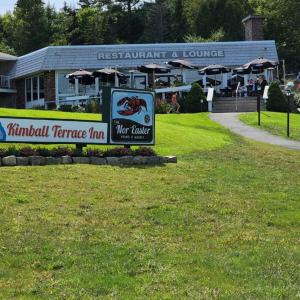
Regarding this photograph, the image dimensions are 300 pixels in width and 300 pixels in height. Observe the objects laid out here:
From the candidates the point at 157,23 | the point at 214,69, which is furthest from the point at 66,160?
the point at 157,23

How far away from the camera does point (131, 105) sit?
1603 centimetres

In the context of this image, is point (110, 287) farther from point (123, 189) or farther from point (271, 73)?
point (271, 73)

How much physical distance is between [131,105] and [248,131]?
9724 millimetres

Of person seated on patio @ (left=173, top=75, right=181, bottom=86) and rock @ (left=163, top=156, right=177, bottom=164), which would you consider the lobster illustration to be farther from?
person seated on patio @ (left=173, top=75, right=181, bottom=86)

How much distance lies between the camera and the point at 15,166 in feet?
42.4

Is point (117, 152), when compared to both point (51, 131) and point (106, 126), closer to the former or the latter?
point (106, 126)

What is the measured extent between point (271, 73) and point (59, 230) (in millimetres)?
37320

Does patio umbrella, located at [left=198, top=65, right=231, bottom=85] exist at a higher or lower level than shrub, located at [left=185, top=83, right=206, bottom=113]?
higher

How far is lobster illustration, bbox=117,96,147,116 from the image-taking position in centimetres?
1590

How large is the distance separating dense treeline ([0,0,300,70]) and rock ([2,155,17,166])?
48.0 metres

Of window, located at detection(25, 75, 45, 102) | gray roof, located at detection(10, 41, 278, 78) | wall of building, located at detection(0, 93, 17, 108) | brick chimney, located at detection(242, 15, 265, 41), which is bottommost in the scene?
wall of building, located at detection(0, 93, 17, 108)

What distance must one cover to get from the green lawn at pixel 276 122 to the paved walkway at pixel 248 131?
1.45 feet

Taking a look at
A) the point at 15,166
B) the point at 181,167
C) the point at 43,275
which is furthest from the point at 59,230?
the point at 181,167

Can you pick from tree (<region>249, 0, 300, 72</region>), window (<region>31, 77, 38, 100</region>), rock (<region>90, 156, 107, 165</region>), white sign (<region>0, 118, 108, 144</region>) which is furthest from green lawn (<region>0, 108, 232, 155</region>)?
tree (<region>249, 0, 300, 72</region>)
